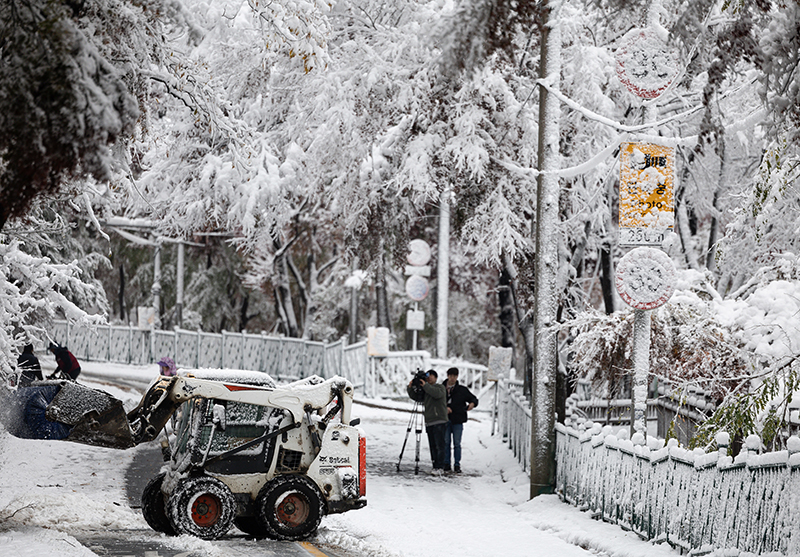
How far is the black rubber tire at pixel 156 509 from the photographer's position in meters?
10.5

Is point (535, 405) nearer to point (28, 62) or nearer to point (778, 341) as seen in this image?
point (778, 341)

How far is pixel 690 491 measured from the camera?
9297 millimetres

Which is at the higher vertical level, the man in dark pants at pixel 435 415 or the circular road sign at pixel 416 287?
the circular road sign at pixel 416 287

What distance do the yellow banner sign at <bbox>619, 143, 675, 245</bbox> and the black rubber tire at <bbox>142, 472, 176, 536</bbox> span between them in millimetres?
6017

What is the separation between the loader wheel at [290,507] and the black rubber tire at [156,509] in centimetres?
97

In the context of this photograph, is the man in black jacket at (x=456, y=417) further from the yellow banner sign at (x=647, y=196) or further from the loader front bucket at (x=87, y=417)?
the loader front bucket at (x=87, y=417)

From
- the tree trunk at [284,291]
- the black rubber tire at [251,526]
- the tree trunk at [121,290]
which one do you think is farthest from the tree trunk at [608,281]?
the tree trunk at [121,290]

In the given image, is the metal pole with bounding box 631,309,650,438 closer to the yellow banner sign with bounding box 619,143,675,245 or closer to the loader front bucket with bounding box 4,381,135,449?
the yellow banner sign with bounding box 619,143,675,245

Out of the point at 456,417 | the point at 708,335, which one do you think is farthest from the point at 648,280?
the point at 456,417

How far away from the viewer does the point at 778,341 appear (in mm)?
12594

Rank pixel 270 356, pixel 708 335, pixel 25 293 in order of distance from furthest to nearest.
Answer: pixel 270 356
pixel 708 335
pixel 25 293

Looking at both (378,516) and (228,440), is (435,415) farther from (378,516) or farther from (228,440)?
(228,440)

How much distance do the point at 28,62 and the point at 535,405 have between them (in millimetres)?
9504

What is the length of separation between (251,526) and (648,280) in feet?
17.7
